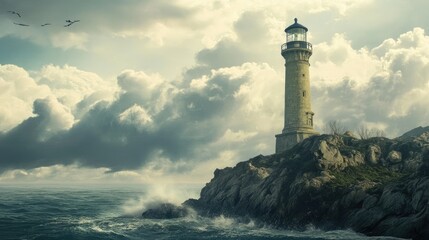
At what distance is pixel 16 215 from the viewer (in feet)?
235

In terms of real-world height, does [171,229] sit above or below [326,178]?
below

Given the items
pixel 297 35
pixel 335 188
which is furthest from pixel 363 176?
pixel 297 35

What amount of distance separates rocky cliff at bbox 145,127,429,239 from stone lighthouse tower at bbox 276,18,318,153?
540cm

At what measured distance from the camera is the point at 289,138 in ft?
257

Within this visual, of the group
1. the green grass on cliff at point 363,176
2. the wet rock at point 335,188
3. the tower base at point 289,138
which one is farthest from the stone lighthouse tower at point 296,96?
the green grass on cliff at point 363,176

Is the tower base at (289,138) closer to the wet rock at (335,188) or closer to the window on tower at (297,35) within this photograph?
the wet rock at (335,188)

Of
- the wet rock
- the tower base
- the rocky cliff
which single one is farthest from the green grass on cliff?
the tower base

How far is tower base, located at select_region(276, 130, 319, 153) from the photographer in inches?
3027

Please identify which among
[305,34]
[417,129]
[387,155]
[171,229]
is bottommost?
[171,229]

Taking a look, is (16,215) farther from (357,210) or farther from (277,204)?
(357,210)

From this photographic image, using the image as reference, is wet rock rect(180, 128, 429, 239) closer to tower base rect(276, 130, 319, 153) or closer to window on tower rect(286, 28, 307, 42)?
tower base rect(276, 130, 319, 153)

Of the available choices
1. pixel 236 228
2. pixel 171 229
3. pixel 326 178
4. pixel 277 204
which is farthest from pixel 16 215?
pixel 326 178

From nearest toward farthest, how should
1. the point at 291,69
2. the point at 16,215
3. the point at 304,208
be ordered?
the point at 304,208 < the point at 16,215 < the point at 291,69

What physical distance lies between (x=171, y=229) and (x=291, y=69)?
39587mm
